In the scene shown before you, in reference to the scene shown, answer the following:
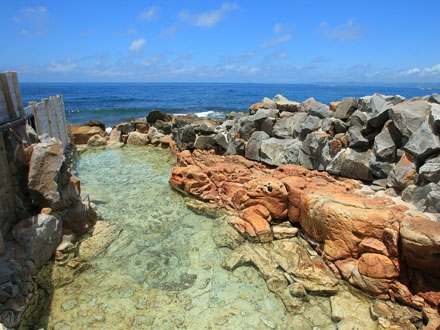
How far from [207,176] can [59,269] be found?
5.58 m

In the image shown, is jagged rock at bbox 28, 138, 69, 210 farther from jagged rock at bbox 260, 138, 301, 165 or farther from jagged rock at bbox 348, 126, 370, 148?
jagged rock at bbox 348, 126, 370, 148

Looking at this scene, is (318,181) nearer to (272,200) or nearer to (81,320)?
(272,200)

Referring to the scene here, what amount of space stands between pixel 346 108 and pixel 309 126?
150cm

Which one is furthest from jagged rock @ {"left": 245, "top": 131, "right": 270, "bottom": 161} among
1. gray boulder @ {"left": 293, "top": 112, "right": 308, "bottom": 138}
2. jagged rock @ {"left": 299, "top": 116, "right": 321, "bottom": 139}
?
jagged rock @ {"left": 299, "top": 116, "right": 321, "bottom": 139}

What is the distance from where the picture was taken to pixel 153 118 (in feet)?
68.0

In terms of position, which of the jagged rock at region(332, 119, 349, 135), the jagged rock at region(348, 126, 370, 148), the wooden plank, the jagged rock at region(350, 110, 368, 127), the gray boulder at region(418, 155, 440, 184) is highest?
the wooden plank

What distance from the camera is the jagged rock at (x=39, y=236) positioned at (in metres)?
5.74

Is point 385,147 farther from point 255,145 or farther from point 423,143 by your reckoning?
point 255,145

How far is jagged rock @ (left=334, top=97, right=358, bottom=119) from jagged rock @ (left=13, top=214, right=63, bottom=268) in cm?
985

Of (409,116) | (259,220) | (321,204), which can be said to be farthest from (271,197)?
(409,116)

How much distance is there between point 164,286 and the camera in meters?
5.78

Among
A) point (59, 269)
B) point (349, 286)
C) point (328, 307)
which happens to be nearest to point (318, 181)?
point (349, 286)

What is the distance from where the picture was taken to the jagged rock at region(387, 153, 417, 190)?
784 centimetres

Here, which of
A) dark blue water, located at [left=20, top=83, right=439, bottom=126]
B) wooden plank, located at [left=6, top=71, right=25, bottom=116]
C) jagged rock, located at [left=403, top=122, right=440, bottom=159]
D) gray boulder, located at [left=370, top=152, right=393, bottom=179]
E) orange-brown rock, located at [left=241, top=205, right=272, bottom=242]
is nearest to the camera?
wooden plank, located at [left=6, top=71, right=25, bottom=116]
